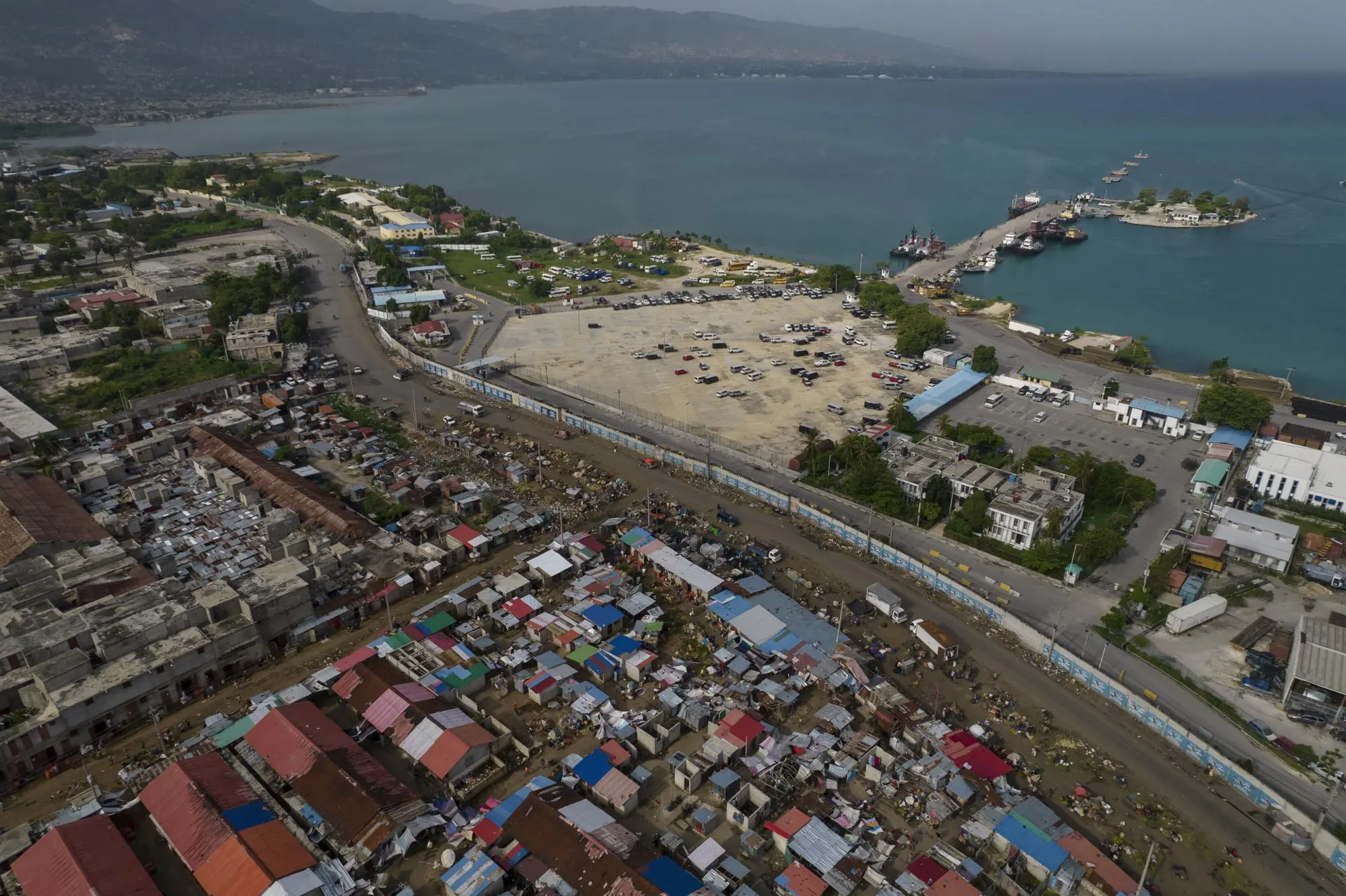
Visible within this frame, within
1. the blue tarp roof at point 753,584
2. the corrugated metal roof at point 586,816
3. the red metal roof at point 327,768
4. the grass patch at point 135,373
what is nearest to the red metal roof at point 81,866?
the red metal roof at point 327,768

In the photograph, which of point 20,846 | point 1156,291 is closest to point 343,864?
point 20,846

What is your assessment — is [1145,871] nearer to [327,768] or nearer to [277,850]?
[327,768]

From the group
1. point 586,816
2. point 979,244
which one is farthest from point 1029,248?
point 586,816

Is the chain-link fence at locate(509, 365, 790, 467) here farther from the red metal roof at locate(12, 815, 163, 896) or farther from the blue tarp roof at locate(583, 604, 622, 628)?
the red metal roof at locate(12, 815, 163, 896)

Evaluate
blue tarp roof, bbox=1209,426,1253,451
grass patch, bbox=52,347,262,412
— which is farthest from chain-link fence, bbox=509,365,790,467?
blue tarp roof, bbox=1209,426,1253,451

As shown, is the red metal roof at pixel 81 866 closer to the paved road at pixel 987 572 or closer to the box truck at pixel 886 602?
the box truck at pixel 886 602

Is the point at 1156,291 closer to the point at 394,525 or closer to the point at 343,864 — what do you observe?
the point at 394,525

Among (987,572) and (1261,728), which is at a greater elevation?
(987,572)
